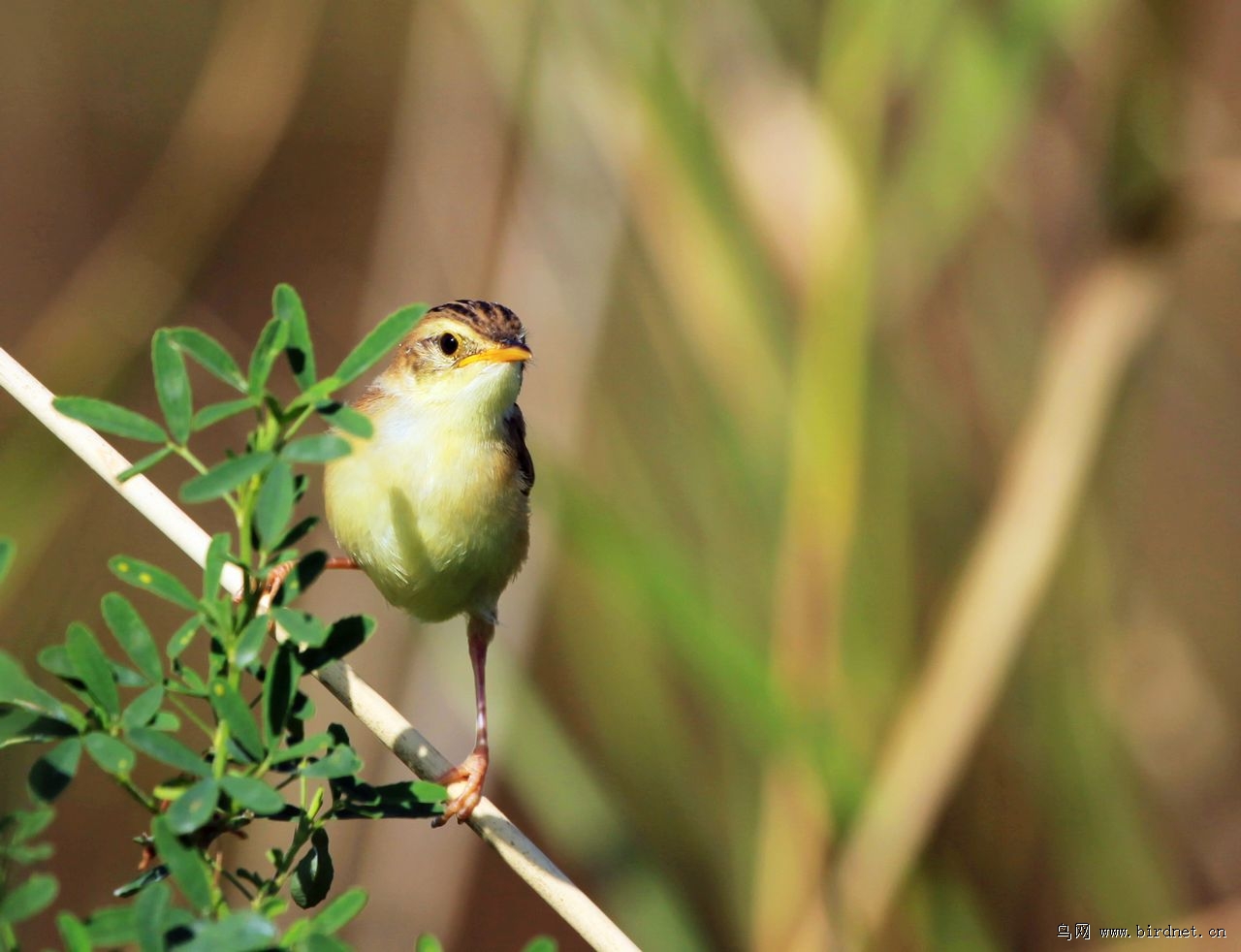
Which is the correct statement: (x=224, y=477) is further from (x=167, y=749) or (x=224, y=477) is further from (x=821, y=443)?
(x=821, y=443)

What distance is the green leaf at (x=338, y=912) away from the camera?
0.96 meters

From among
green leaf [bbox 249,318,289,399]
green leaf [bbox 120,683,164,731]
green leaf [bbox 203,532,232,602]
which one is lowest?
green leaf [bbox 120,683,164,731]

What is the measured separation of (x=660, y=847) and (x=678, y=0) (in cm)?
210

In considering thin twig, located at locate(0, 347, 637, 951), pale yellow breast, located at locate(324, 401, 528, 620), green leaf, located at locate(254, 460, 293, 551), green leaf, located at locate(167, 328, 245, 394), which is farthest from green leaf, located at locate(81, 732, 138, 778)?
pale yellow breast, located at locate(324, 401, 528, 620)

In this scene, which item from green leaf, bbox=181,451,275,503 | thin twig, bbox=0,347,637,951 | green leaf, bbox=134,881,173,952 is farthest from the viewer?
thin twig, bbox=0,347,637,951

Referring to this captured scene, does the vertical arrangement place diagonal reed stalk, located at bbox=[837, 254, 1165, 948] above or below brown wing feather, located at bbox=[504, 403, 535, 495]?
below

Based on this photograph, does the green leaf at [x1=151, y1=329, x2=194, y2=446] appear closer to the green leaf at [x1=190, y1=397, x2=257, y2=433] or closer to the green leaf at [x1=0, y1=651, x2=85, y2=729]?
the green leaf at [x1=190, y1=397, x2=257, y2=433]

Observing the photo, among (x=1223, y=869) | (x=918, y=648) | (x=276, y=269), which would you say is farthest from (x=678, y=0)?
(x=276, y=269)

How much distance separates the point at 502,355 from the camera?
283 centimetres

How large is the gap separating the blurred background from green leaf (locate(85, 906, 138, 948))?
1.41 meters

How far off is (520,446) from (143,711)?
203 cm

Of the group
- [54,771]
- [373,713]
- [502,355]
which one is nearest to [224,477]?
[54,771]

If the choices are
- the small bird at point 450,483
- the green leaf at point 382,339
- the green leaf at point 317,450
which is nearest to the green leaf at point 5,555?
the green leaf at point 317,450

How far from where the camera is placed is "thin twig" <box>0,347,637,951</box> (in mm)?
1636
